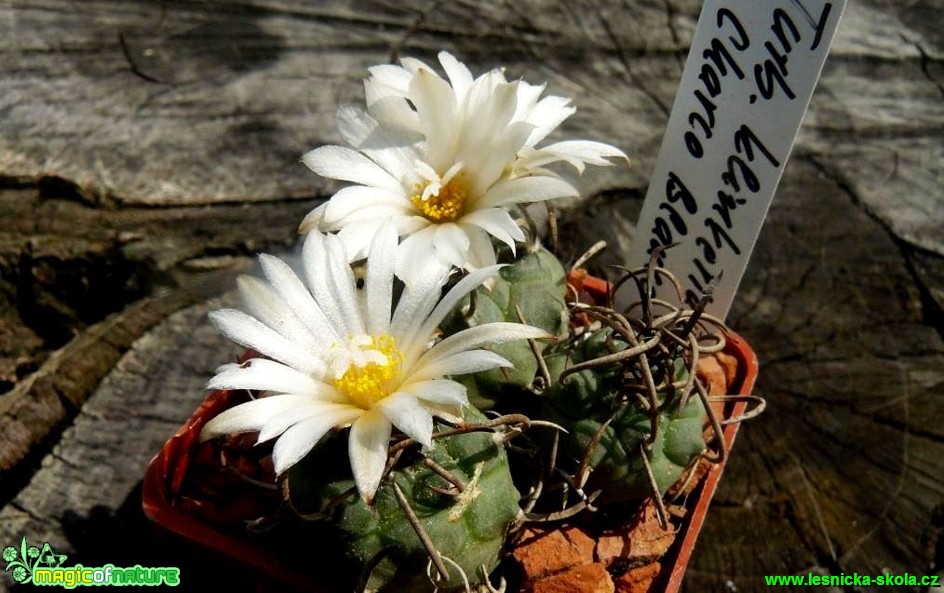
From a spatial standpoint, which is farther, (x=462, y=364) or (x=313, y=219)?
(x=313, y=219)

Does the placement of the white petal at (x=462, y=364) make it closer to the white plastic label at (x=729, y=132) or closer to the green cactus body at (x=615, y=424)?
the green cactus body at (x=615, y=424)

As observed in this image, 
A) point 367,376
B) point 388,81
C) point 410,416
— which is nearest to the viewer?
point 410,416

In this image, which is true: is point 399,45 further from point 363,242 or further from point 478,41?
point 363,242

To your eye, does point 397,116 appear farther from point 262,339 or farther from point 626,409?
point 626,409

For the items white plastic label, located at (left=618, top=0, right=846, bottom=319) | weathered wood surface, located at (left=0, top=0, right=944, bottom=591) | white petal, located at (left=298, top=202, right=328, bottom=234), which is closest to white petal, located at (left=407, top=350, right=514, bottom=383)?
white petal, located at (left=298, top=202, right=328, bottom=234)

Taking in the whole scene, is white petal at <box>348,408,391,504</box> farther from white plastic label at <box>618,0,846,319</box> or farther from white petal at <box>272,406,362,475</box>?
white plastic label at <box>618,0,846,319</box>

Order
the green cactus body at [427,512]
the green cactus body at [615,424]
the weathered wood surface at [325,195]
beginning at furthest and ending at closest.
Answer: the weathered wood surface at [325,195], the green cactus body at [615,424], the green cactus body at [427,512]

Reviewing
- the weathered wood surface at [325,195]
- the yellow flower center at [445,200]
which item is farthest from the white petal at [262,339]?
the weathered wood surface at [325,195]

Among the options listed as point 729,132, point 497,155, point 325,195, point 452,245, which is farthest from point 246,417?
point 325,195
